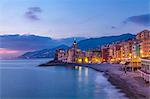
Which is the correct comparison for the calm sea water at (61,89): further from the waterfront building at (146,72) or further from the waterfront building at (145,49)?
the waterfront building at (145,49)

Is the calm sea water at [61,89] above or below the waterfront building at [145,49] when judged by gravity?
below

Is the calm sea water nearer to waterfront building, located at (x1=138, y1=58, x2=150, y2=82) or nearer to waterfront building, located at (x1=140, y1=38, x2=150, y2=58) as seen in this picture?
waterfront building, located at (x1=138, y1=58, x2=150, y2=82)

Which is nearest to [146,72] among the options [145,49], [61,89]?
[61,89]

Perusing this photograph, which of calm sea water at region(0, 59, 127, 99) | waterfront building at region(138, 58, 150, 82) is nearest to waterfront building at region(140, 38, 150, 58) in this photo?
calm sea water at region(0, 59, 127, 99)

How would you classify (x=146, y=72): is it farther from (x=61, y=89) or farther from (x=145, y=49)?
(x=145, y=49)

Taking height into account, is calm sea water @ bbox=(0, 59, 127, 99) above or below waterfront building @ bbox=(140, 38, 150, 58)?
below

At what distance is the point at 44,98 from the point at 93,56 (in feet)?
414

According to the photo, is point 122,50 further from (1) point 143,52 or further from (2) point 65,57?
(2) point 65,57

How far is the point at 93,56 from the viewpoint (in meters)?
166

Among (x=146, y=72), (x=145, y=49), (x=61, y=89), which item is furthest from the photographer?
(x=145, y=49)

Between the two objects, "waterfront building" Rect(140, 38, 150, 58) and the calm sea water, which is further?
"waterfront building" Rect(140, 38, 150, 58)

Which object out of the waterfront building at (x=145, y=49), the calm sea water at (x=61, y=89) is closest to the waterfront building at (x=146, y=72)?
the calm sea water at (x=61, y=89)

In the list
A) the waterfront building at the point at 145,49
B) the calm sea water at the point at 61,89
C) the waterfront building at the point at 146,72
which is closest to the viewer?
the calm sea water at the point at 61,89

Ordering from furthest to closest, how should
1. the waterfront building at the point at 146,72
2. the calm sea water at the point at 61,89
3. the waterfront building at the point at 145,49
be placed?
the waterfront building at the point at 145,49 < the waterfront building at the point at 146,72 < the calm sea water at the point at 61,89
